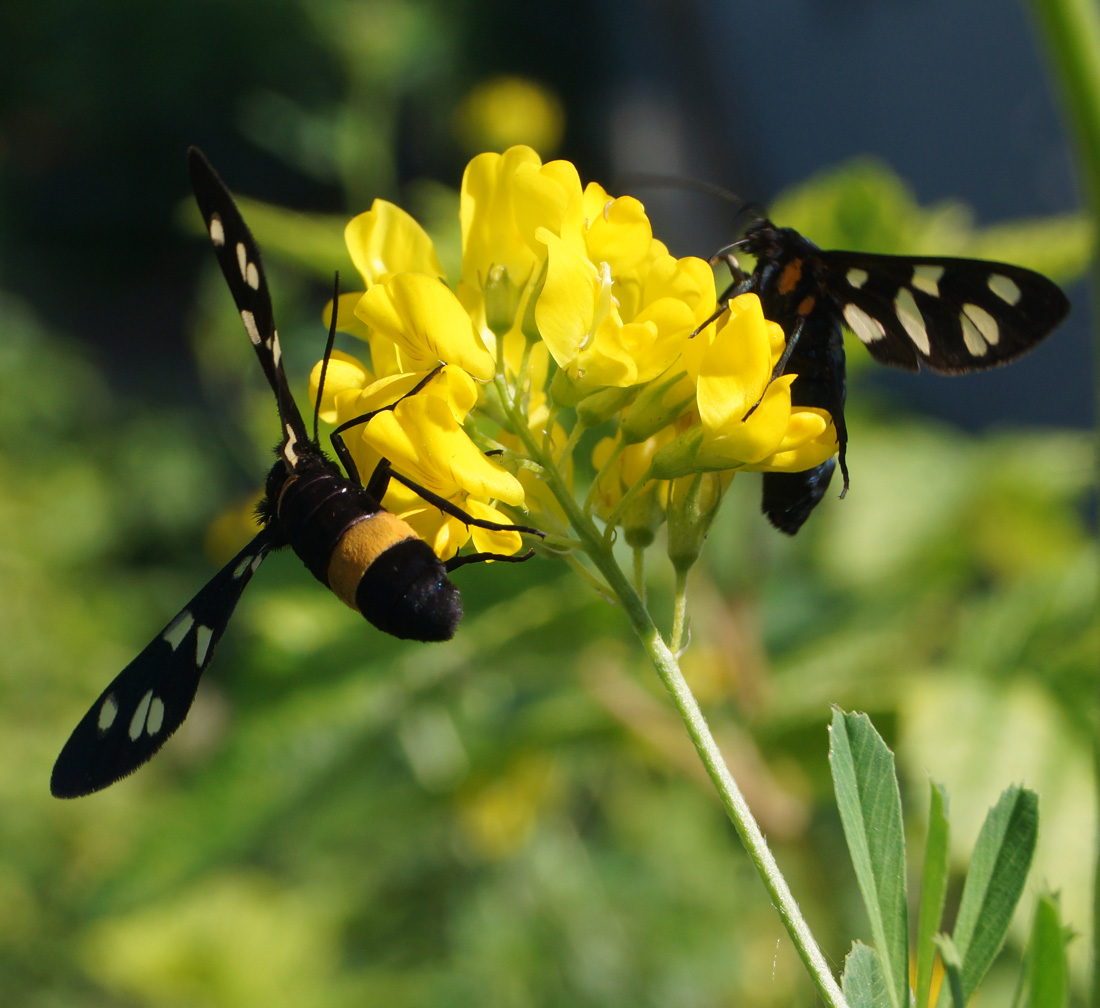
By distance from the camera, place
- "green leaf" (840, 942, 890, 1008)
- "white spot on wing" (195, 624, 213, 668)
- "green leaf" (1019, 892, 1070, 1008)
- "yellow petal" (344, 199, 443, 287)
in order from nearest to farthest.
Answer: "green leaf" (1019, 892, 1070, 1008)
"green leaf" (840, 942, 890, 1008)
"white spot on wing" (195, 624, 213, 668)
"yellow petal" (344, 199, 443, 287)

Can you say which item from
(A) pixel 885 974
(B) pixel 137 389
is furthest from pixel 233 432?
(B) pixel 137 389

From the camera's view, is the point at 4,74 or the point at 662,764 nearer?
the point at 662,764

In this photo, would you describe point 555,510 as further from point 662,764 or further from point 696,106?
point 696,106

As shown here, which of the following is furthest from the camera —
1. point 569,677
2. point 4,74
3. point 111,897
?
point 4,74

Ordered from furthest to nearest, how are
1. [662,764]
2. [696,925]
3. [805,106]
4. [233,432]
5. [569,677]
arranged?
[805,106], [233,432], [696,925], [662,764], [569,677]

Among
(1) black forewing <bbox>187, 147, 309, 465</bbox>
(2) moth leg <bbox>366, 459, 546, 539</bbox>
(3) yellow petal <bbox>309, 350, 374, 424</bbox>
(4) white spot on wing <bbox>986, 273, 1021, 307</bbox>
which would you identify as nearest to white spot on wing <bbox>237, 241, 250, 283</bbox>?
(1) black forewing <bbox>187, 147, 309, 465</bbox>

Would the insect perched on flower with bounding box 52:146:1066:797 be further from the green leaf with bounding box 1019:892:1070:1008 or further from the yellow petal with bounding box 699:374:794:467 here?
the green leaf with bounding box 1019:892:1070:1008

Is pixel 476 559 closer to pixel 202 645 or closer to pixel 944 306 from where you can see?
pixel 202 645
